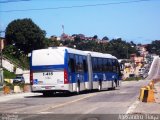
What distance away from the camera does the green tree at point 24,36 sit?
108438mm

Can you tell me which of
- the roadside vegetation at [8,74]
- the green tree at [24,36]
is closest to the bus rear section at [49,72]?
the roadside vegetation at [8,74]

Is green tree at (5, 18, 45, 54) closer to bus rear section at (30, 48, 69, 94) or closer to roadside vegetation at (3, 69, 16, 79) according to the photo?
roadside vegetation at (3, 69, 16, 79)

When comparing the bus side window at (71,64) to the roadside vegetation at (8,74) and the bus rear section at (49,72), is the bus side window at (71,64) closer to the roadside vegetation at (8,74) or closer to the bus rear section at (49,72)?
the bus rear section at (49,72)

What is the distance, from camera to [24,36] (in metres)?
109

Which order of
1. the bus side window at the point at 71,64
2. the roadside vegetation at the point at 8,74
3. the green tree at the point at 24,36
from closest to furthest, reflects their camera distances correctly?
Result: the bus side window at the point at 71,64 < the roadside vegetation at the point at 8,74 < the green tree at the point at 24,36

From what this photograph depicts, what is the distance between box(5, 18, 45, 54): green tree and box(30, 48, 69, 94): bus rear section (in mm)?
76071

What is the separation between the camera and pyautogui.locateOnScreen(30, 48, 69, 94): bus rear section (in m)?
30.8

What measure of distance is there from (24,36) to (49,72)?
78759mm

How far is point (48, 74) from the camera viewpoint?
102 ft

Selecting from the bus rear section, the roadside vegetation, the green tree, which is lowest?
the bus rear section

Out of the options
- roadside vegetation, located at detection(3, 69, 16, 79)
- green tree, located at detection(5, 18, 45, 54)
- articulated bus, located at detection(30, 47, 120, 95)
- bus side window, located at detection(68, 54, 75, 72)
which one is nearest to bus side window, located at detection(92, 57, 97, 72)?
articulated bus, located at detection(30, 47, 120, 95)

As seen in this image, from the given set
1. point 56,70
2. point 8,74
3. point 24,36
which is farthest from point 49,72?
point 24,36

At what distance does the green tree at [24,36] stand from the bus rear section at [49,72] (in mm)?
76071

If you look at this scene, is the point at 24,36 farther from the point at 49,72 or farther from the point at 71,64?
the point at 49,72
